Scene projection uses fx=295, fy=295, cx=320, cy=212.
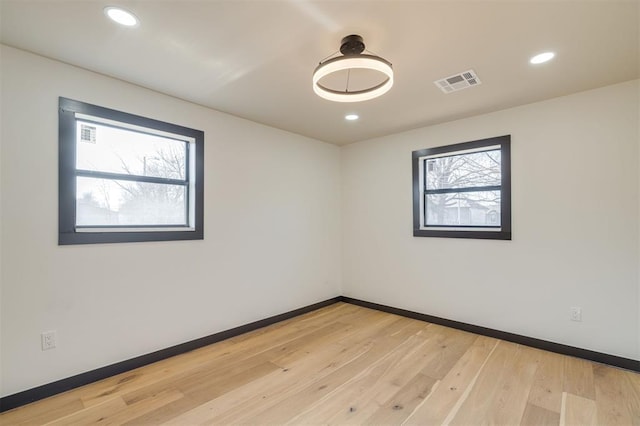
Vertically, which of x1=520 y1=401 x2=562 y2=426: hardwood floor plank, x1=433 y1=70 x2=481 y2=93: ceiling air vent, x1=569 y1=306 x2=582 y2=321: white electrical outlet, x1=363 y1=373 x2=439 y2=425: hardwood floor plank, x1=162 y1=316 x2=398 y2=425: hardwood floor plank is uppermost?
Answer: x1=433 y1=70 x2=481 y2=93: ceiling air vent

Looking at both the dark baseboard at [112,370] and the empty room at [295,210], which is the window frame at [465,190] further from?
the dark baseboard at [112,370]

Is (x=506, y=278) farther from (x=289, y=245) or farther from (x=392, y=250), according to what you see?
(x=289, y=245)

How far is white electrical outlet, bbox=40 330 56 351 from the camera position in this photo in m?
2.25

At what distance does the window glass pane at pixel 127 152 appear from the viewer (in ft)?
8.30

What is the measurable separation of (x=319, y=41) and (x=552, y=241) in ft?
9.88

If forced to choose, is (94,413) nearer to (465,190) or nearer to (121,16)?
(121,16)

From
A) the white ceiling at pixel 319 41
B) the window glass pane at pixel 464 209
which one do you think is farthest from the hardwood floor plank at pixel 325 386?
the white ceiling at pixel 319 41

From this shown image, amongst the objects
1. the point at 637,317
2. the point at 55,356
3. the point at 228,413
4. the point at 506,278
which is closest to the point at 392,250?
the point at 506,278

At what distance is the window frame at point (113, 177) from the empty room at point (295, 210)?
2 centimetres

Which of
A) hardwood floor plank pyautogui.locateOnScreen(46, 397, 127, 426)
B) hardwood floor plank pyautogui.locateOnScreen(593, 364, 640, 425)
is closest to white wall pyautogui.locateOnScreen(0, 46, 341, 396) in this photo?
hardwood floor plank pyautogui.locateOnScreen(46, 397, 127, 426)

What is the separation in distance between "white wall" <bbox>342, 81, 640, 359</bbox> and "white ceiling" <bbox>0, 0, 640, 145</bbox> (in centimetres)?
36

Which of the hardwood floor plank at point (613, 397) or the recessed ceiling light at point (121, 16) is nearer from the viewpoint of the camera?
the recessed ceiling light at point (121, 16)

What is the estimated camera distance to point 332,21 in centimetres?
187

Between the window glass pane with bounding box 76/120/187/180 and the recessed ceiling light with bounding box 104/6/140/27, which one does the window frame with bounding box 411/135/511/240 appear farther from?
the recessed ceiling light with bounding box 104/6/140/27
